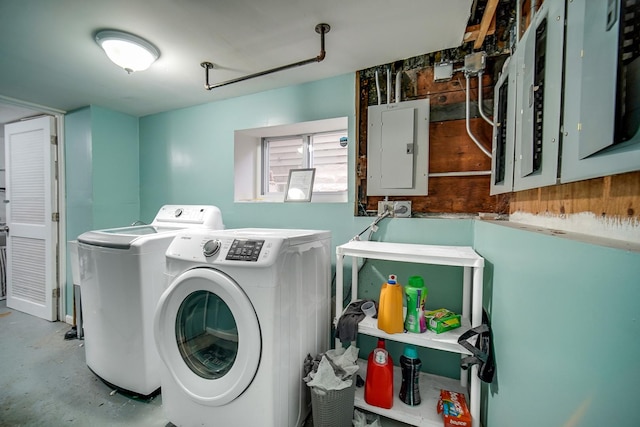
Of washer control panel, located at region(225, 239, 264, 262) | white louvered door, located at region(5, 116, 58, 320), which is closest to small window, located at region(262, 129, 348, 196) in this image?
washer control panel, located at region(225, 239, 264, 262)

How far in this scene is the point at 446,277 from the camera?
61.2 inches

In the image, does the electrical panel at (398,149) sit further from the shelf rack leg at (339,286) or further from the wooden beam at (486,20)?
the shelf rack leg at (339,286)

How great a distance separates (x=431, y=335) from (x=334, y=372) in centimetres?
50

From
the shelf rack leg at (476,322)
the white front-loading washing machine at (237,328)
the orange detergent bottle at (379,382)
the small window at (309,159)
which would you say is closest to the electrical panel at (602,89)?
the shelf rack leg at (476,322)

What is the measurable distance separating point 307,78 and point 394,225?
4.05ft

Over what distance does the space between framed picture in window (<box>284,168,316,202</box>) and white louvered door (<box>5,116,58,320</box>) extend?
2.41 meters

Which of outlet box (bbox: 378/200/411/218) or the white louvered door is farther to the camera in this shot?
the white louvered door

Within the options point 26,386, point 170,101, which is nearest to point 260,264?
point 26,386

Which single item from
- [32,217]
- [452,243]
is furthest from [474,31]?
[32,217]

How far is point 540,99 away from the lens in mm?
815

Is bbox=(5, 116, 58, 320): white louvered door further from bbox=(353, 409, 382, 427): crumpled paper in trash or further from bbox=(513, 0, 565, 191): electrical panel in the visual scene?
bbox=(513, 0, 565, 191): electrical panel

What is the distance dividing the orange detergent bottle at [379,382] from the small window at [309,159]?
3.78 feet

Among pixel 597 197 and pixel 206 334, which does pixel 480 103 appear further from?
pixel 206 334

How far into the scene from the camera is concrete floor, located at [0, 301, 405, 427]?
4.54 ft
